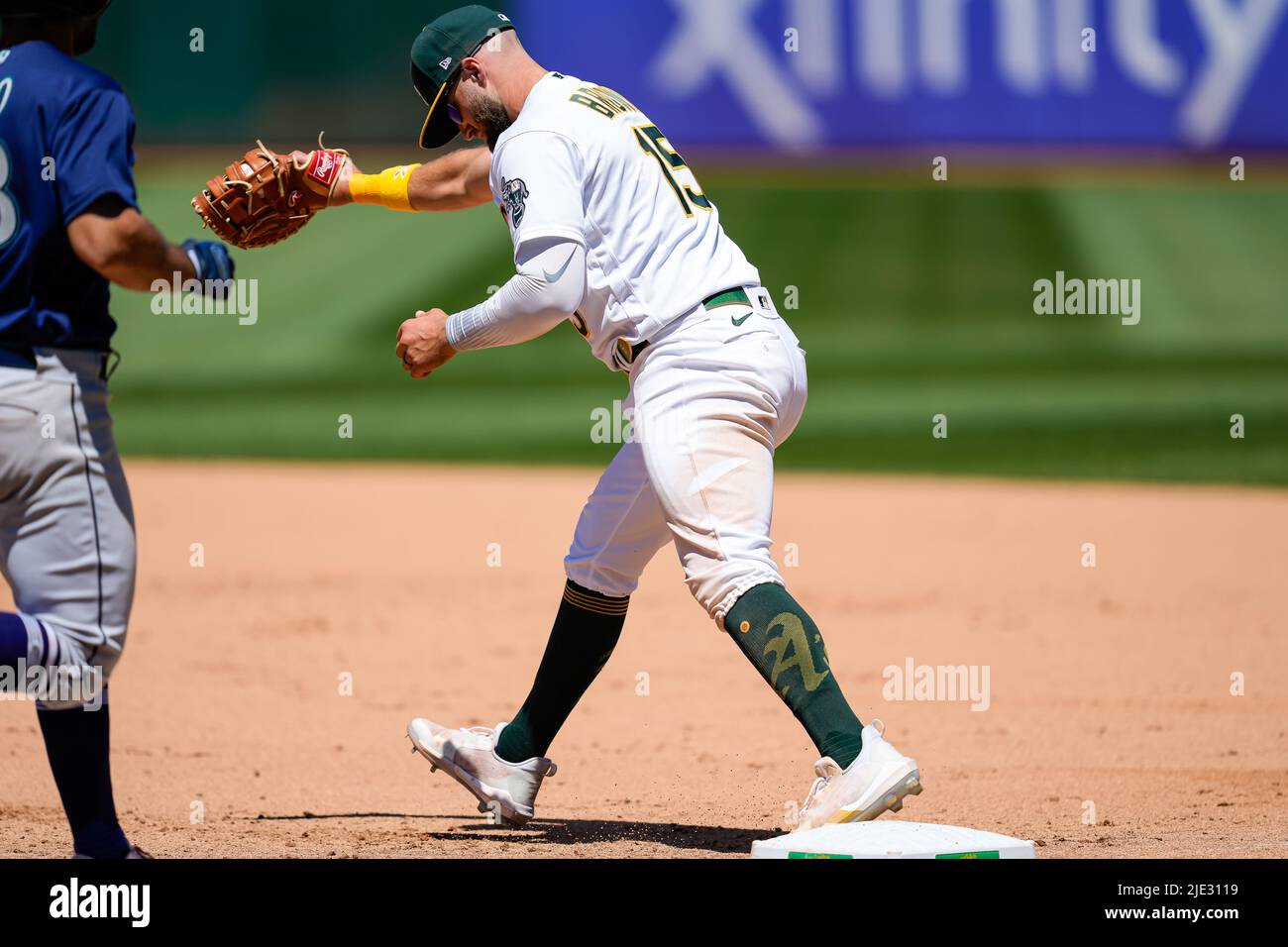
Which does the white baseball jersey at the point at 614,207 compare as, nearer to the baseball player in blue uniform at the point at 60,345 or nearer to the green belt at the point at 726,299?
the green belt at the point at 726,299

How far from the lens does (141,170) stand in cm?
2238

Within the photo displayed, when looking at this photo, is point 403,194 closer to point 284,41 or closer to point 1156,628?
point 1156,628

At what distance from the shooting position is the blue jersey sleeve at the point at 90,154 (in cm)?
340

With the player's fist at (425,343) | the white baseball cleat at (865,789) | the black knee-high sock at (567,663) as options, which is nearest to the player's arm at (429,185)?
the player's fist at (425,343)

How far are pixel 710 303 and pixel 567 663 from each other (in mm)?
1102

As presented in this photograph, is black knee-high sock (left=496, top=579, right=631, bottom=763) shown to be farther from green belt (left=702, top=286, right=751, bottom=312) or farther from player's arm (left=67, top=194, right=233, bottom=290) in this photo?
player's arm (left=67, top=194, right=233, bottom=290)

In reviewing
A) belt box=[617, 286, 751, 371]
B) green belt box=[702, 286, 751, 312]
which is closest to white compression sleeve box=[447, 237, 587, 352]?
belt box=[617, 286, 751, 371]

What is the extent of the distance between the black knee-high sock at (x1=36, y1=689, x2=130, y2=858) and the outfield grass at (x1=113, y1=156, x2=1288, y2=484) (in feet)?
28.4

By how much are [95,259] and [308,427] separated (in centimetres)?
1017

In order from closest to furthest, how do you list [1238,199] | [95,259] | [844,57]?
[95,259]
[844,57]
[1238,199]

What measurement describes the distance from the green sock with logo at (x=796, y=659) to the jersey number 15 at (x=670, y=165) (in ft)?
3.37

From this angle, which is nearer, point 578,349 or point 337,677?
point 337,677

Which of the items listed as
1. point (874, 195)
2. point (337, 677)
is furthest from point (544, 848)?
point (874, 195)

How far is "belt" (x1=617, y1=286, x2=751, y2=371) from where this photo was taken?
412 cm
